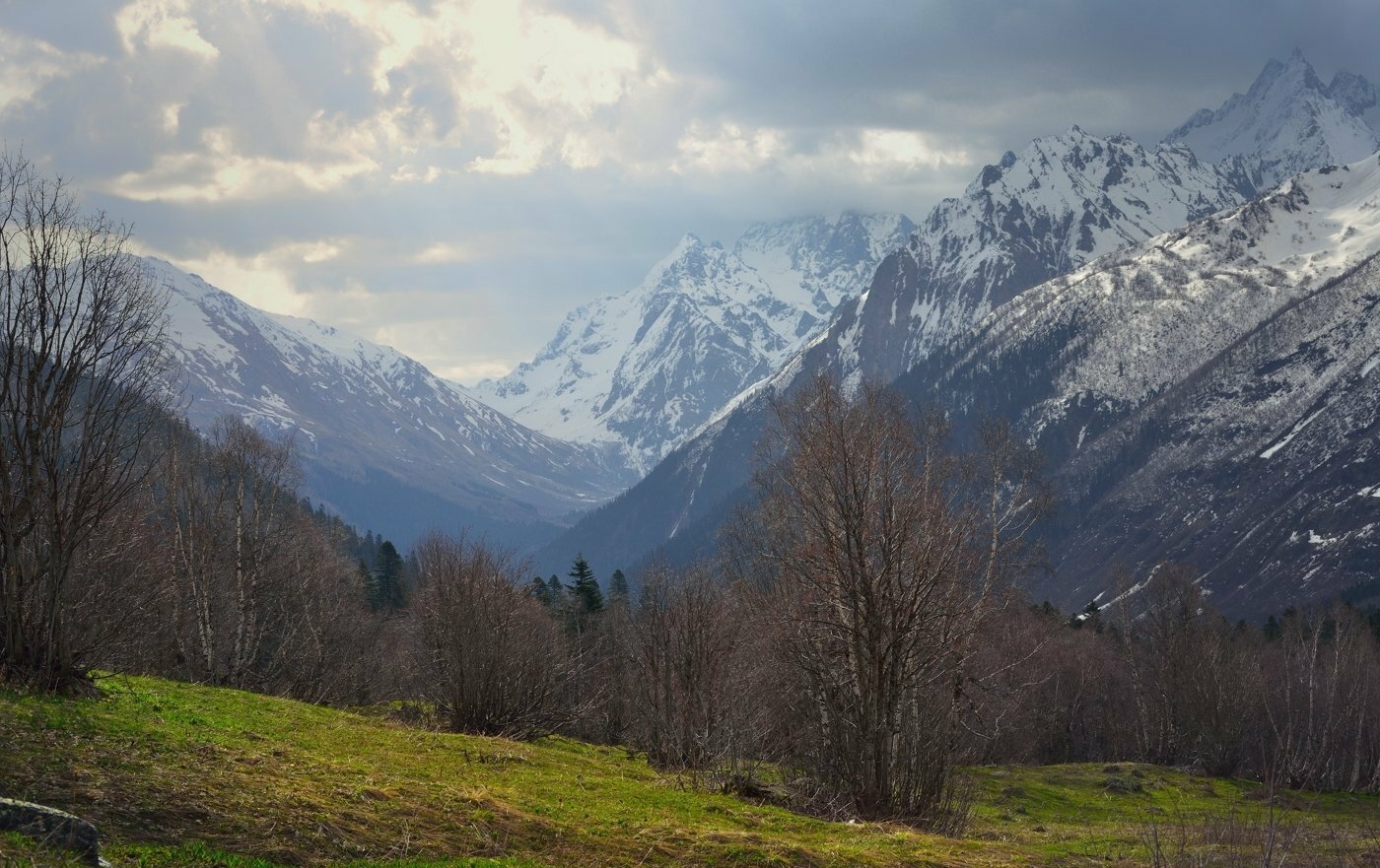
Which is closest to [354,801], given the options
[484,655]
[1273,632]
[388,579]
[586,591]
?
[484,655]

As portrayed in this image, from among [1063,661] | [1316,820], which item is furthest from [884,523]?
[1063,661]

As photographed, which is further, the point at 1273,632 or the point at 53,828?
the point at 1273,632

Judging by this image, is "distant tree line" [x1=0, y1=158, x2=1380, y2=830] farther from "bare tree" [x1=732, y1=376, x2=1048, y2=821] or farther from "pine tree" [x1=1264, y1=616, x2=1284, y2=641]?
"pine tree" [x1=1264, y1=616, x2=1284, y2=641]

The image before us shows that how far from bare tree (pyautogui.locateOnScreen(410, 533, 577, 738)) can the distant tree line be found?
0.11m

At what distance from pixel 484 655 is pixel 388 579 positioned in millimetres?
87375

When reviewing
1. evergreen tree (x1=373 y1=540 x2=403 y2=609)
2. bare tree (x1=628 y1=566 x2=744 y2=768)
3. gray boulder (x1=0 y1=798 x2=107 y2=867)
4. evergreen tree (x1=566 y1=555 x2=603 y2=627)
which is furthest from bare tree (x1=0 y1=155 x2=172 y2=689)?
evergreen tree (x1=373 y1=540 x2=403 y2=609)

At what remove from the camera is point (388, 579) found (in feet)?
400

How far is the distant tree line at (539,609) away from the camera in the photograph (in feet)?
77.5

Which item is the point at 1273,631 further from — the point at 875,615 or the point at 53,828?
the point at 53,828

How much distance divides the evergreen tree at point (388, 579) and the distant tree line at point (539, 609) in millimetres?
39789

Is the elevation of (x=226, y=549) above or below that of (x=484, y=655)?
above

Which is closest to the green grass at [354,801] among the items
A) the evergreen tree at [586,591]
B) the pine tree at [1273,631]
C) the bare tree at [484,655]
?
the bare tree at [484,655]

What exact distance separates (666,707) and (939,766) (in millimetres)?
12642

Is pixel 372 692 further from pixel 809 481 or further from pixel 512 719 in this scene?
pixel 809 481
